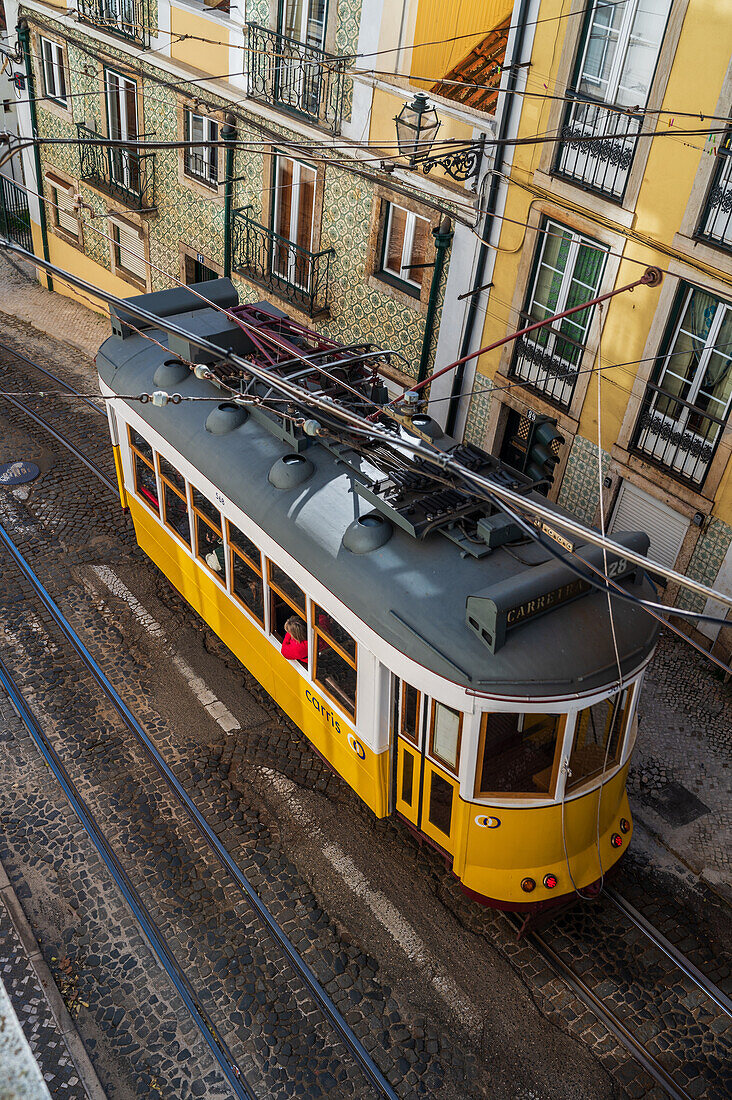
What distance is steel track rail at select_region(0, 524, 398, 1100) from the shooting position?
29.4ft

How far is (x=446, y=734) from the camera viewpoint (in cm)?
876

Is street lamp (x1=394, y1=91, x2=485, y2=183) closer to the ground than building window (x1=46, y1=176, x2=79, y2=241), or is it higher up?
higher up

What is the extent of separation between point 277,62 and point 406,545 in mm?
11548

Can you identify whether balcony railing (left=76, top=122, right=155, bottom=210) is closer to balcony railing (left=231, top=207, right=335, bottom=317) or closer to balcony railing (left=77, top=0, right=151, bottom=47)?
balcony railing (left=77, top=0, right=151, bottom=47)

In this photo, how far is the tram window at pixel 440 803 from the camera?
9.16 metres

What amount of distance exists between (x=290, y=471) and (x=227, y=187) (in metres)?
11.1

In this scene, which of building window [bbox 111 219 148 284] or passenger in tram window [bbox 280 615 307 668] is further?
building window [bbox 111 219 148 284]

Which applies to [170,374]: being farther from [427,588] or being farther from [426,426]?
[427,588]

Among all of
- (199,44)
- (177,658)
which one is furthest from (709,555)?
(199,44)

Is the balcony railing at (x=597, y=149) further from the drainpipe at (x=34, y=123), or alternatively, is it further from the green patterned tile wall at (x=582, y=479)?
the drainpipe at (x=34, y=123)

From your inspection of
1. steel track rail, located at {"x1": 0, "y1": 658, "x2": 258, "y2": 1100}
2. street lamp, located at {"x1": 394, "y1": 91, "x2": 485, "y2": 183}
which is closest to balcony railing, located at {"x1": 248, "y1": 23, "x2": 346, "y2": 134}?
street lamp, located at {"x1": 394, "y1": 91, "x2": 485, "y2": 183}

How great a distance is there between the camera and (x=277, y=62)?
17062 millimetres

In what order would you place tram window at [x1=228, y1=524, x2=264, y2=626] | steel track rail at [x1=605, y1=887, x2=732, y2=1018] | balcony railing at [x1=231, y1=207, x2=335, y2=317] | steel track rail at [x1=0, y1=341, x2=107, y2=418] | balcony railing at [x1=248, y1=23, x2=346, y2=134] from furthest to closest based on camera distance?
1. steel track rail at [x1=0, y1=341, x2=107, y2=418]
2. balcony railing at [x1=231, y1=207, x2=335, y2=317]
3. balcony railing at [x1=248, y1=23, x2=346, y2=134]
4. tram window at [x1=228, y1=524, x2=264, y2=626]
5. steel track rail at [x1=605, y1=887, x2=732, y2=1018]

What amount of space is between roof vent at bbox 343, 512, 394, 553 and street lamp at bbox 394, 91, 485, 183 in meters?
6.64
